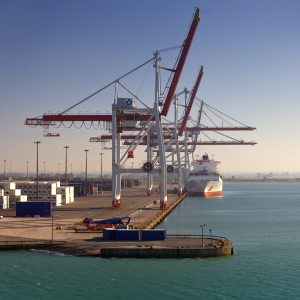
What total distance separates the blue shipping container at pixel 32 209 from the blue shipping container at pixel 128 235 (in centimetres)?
1870

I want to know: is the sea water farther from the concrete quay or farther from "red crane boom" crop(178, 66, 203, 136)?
"red crane boom" crop(178, 66, 203, 136)

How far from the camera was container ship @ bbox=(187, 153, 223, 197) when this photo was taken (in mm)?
120438

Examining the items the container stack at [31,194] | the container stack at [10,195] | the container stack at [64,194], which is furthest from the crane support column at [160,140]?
the container stack at [10,195]

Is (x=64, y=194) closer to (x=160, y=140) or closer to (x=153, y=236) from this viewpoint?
(x=160, y=140)

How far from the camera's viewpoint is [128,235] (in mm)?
37625

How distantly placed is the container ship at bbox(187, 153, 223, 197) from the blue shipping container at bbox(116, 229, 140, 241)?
272 ft

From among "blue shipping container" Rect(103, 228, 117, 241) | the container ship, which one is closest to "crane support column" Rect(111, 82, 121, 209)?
"blue shipping container" Rect(103, 228, 117, 241)

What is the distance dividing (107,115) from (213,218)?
17.8 metres

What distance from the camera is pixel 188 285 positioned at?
27.0m

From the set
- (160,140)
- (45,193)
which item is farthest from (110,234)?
(45,193)

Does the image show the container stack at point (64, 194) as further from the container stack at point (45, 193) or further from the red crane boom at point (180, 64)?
the red crane boom at point (180, 64)

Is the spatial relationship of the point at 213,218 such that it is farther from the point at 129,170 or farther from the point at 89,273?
the point at 89,273

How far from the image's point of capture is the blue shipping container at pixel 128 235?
123ft

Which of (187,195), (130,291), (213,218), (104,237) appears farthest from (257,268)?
(187,195)
